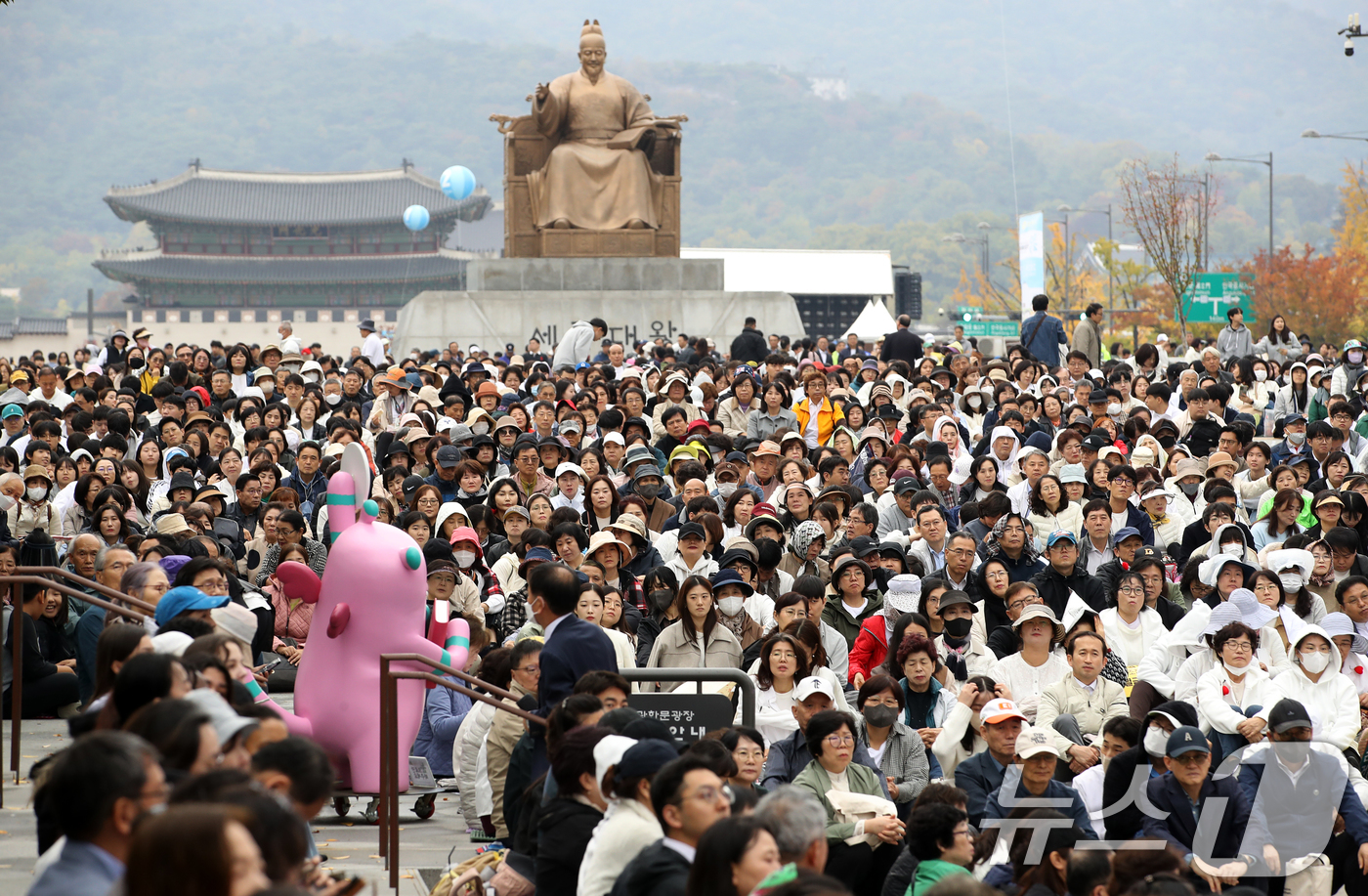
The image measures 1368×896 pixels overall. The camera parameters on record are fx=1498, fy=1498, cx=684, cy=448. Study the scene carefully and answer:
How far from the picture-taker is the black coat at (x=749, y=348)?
1834cm

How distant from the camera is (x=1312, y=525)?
1102cm

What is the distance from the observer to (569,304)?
2223cm

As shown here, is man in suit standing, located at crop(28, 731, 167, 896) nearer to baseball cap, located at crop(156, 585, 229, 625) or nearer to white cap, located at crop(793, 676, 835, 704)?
baseball cap, located at crop(156, 585, 229, 625)

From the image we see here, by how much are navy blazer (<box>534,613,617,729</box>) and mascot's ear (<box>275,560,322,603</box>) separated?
1.37 m

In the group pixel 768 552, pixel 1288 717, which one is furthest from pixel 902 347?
pixel 1288 717

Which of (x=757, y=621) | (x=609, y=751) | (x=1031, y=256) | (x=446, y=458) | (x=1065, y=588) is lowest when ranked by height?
(x=757, y=621)

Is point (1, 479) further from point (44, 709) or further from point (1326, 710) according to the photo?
point (1326, 710)

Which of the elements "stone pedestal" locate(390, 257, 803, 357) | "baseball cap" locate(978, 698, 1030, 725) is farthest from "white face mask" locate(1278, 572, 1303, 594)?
"stone pedestal" locate(390, 257, 803, 357)

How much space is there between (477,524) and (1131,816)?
17.0ft

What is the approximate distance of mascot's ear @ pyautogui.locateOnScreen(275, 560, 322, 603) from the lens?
23.2 ft

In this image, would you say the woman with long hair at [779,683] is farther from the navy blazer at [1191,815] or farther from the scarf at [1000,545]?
the scarf at [1000,545]

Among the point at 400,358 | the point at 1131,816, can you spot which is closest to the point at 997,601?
the point at 1131,816

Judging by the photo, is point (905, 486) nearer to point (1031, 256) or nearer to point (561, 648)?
point (561, 648)

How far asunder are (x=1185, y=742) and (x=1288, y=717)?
0.80m
